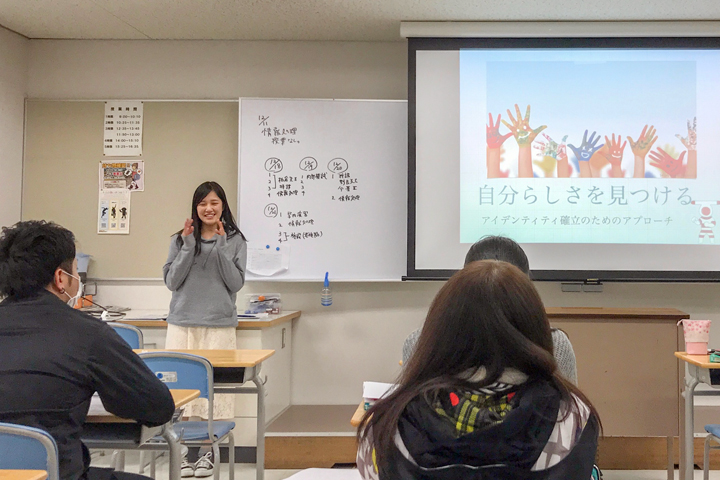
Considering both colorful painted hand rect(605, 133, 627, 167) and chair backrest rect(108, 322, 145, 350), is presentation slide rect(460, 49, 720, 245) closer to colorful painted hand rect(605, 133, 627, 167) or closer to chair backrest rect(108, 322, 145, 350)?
colorful painted hand rect(605, 133, 627, 167)

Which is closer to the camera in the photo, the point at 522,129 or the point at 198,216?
the point at 198,216

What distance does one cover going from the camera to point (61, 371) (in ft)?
4.80

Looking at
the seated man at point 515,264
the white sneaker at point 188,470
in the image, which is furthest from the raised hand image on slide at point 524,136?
the white sneaker at point 188,470

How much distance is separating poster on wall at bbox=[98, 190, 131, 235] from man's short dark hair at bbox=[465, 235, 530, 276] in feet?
9.96

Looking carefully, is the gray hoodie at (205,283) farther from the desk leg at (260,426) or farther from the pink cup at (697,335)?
the pink cup at (697,335)

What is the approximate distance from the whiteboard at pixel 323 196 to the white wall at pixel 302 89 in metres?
0.20

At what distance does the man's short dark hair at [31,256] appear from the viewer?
1541 millimetres

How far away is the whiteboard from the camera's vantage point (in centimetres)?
392

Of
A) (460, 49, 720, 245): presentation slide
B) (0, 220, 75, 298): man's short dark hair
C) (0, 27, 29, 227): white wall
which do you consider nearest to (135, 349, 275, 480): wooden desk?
(0, 220, 75, 298): man's short dark hair

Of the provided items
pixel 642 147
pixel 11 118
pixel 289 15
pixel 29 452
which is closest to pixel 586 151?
pixel 642 147

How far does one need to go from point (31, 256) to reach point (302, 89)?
2780 millimetres

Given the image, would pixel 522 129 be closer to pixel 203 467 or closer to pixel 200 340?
pixel 200 340

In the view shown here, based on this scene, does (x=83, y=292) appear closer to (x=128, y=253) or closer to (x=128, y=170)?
(x=128, y=253)

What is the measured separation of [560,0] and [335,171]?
5.47ft
